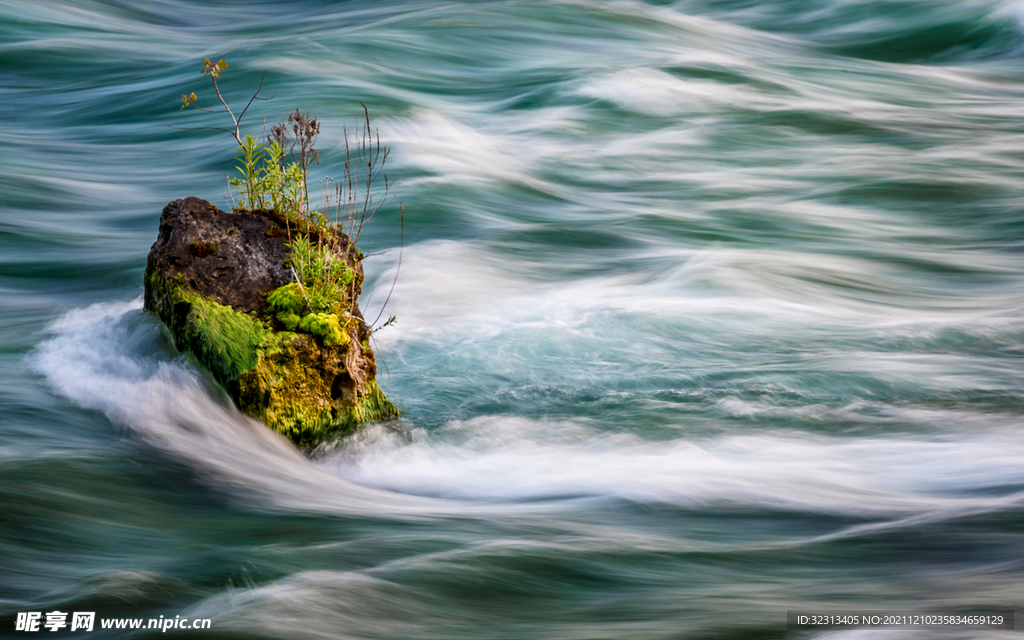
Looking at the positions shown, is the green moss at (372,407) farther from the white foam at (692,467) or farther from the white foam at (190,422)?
the white foam at (190,422)

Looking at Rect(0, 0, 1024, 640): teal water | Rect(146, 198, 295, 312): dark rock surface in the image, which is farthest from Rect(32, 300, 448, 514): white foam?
Rect(146, 198, 295, 312): dark rock surface

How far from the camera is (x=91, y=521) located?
3.94 meters

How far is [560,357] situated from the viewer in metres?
6.23

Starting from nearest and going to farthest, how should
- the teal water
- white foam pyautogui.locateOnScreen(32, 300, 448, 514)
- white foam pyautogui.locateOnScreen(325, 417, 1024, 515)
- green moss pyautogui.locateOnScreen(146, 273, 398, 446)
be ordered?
the teal water → white foam pyautogui.locateOnScreen(32, 300, 448, 514) → white foam pyautogui.locateOnScreen(325, 417, 1024, 515) → green moss pyautogui.locateOnScreen(146, 273, 398, 446)

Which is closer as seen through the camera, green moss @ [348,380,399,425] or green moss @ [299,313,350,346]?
green moss @ [299,313,350,346]

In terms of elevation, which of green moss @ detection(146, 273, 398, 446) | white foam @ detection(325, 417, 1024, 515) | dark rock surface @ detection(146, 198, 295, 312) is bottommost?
white foam @ detection(325, 417, 1024, 515)

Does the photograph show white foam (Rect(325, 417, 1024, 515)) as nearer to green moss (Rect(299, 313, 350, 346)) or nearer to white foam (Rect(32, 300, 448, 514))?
white foam (Rect(32, 300, 448, 514))

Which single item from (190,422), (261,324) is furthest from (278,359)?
(190,422)

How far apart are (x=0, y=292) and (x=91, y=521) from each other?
3.67 m

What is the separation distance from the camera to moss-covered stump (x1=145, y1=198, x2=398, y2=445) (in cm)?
484

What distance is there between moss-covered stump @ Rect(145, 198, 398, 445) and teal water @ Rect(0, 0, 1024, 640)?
5.9 inches

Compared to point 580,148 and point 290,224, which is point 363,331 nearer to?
point 290,224

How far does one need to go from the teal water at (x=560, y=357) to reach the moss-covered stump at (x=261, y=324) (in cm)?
15

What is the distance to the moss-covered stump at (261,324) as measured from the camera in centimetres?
484
